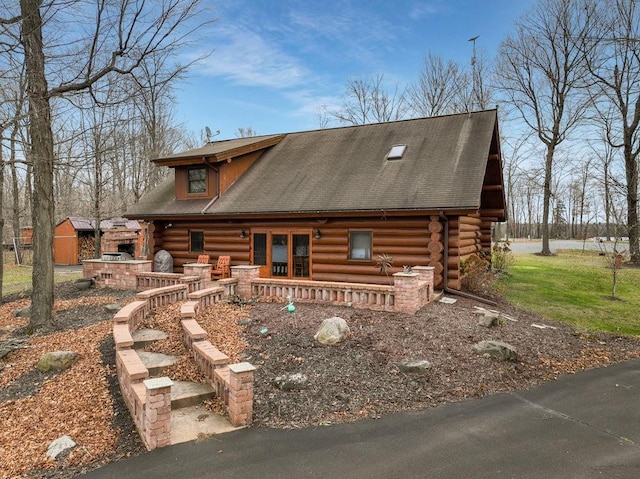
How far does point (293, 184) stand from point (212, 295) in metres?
5.88

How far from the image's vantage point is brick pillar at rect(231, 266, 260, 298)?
10547 mm

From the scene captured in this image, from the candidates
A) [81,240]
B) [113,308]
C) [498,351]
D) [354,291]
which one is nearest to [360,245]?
[354,291]

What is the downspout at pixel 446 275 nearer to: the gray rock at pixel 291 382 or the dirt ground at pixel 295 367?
the dirt ground at pixel 295 367

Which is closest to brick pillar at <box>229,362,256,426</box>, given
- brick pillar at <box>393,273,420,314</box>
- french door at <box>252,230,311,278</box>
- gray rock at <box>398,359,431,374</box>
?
gray rock at <box>398,359,431,374</box>

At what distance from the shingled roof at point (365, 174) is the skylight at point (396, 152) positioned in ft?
0.42

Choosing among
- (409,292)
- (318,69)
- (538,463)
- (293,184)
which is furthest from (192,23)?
(318,69)

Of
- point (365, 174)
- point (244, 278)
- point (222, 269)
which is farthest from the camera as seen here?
point (222, 269)

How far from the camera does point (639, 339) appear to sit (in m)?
9.12

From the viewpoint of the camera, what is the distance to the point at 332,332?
7.12m

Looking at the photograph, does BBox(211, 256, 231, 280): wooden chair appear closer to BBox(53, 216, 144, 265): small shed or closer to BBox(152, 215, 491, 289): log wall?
BBox(152, 215, 491, 289): log wall

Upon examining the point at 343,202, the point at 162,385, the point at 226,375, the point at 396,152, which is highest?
the point at 396,152

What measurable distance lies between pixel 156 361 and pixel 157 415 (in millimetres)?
2301

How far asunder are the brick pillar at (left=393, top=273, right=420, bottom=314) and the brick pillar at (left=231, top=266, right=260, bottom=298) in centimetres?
398

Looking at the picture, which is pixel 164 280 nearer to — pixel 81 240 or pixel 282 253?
pixel 282 253
